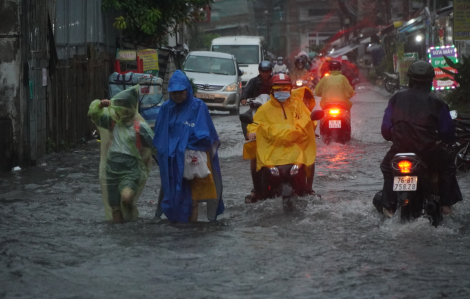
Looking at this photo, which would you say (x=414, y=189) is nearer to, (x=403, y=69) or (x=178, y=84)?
(x=178, y=84)

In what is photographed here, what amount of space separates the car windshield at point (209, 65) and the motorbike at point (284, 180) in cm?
1700

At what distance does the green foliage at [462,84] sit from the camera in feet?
54.7

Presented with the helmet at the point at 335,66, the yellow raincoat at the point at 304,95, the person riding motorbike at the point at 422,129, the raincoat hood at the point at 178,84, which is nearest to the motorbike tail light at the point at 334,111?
the helmet at the point at 335,66

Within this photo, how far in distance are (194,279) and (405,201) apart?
2.18m

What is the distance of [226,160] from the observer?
1362 centimetres

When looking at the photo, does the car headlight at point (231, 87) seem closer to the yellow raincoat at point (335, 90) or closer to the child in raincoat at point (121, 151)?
the yellow raincoat at point (335, 90)

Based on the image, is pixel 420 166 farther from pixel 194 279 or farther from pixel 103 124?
pixel 103 124

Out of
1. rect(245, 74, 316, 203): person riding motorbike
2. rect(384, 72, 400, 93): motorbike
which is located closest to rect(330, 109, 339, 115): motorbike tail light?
rect(245, 74, 316, 203): person riding motorbike

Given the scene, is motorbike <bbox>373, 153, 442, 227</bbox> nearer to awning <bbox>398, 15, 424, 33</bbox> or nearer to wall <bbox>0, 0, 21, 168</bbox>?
wall <bbox>0, 0, 21, 168</bbox>

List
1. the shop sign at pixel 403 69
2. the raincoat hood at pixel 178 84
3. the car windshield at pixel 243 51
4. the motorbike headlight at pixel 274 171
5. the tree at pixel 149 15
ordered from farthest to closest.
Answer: the car windshield at pixel 243 51 → the shop sign at pixel 403 69 → the tree at pixel 149 15 → the motorbike headlight at pixel 274 171 → the raincoat hood at pixel 178 84

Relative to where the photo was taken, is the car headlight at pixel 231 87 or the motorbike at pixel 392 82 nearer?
the car headlight at pixel 231 87

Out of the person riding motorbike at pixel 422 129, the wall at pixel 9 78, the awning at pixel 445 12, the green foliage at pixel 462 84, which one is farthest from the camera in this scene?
the awning at pixel 445 12

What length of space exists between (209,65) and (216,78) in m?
0.95

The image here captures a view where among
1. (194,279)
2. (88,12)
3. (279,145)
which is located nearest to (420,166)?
(279,145)
